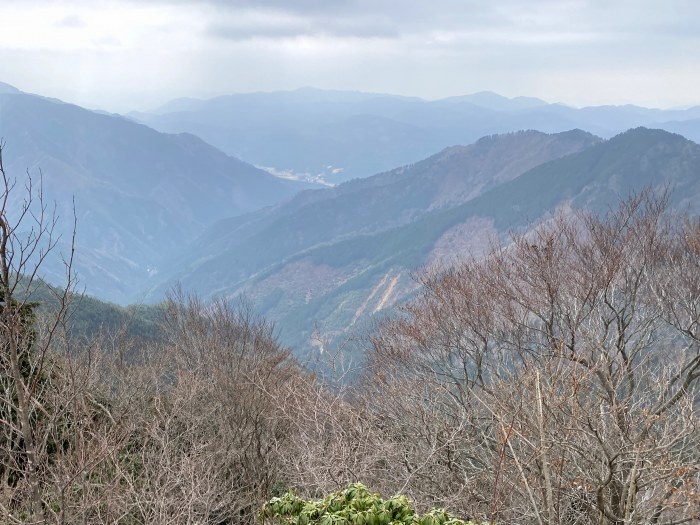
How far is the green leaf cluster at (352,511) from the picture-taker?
19.7 feet

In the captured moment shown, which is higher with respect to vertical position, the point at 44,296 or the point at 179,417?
the point at 179,417

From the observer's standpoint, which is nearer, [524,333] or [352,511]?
[352,511]

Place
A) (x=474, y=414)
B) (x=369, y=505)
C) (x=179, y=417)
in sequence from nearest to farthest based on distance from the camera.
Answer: (x=369, y=505)
(x=474, y=414)
(x=179, y=417)

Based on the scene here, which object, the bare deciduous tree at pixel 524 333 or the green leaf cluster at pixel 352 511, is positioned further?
the bare deciduous tree at pixel 524 333

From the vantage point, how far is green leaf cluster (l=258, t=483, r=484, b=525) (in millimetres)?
6020

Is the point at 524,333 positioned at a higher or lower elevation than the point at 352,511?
lower

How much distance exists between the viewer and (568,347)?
55.9 feet

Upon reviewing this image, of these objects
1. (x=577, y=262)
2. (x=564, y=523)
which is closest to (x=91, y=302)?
(x=577, y=262)

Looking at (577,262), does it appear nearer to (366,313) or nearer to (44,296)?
(44,296)

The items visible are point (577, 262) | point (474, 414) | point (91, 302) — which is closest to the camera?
point (474, 414)

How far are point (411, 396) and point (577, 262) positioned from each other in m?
7.60

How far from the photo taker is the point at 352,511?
6109 mm

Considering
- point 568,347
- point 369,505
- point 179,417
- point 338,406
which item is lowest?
point 179,417

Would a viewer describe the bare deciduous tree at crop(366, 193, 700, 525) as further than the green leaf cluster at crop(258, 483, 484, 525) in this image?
Yes
